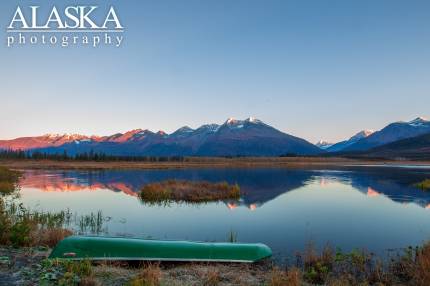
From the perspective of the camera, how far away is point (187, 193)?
41875 millimetres

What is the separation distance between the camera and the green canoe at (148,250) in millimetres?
14008

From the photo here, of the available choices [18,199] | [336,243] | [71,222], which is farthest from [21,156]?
[336,243]

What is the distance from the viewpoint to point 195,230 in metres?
24.5

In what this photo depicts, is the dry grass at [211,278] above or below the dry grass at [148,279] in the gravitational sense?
below

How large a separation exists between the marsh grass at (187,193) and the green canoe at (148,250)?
928 inches

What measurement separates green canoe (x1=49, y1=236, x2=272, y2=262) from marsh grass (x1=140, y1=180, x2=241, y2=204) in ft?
77.3

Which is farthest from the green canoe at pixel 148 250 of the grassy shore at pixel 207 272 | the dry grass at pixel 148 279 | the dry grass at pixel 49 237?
the dry grass at pixel 49 237

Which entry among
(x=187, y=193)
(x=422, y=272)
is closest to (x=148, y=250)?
(x=422, y=272)

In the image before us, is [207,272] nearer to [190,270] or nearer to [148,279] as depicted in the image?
[190,270]

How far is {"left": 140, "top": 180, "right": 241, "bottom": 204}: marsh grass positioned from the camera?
A: 40.1 metres

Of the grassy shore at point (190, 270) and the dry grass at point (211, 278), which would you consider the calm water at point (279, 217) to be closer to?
the grassy shore at point (190, 270)

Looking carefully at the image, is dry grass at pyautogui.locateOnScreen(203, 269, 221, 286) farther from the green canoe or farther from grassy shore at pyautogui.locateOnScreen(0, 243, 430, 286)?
the green canoe

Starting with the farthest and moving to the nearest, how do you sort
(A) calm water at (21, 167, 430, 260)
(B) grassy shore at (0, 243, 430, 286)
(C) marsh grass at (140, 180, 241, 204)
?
(C) marsh grass at (140, 180, 241, 204), (A) calm water at (21, 167, 430, 260), (B) grassy shore at (0, 243, 430, 286)

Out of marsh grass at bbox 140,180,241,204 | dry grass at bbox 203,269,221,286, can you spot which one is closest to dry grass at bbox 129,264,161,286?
dry grass at bbox 203,269,221,286
